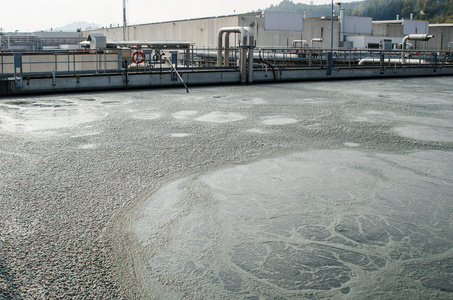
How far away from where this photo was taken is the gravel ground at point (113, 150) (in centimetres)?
418

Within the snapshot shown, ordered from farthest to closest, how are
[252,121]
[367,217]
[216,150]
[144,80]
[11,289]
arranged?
[144,80] → [252,121] → [216,150] → [367,217] → [11,289]

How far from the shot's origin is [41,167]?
7426mm

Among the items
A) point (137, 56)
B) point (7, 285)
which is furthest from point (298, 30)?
point (7, 285)

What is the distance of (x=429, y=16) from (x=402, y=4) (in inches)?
621

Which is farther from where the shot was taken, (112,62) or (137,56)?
(112,62)

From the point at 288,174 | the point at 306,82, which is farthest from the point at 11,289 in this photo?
the point at 306,82

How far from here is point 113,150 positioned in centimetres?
863

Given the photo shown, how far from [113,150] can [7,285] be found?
16.3 ft

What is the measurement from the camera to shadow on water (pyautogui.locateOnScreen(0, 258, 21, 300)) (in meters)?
3.63

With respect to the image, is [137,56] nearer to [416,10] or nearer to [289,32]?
[289,32]

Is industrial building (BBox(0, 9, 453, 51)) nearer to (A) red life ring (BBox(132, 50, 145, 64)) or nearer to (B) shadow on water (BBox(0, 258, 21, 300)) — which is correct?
(A) red life ring (BBox(132, 50, 145, 64))

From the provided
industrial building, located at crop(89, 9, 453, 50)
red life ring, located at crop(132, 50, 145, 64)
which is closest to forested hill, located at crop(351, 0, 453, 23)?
industrial building, located at crop(89, 9, 453, 50)

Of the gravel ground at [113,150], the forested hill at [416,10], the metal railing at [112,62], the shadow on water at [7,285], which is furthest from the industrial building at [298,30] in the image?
the forested hill at [416,10]

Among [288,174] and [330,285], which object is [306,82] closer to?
[288,174]
